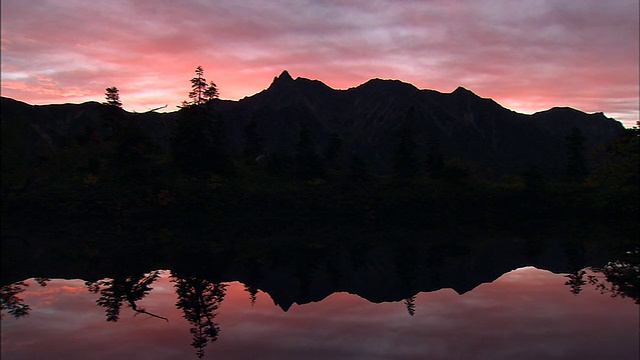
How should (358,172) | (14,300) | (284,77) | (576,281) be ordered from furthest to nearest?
(284,77)
(358,172)
(576,281)
(14,300)

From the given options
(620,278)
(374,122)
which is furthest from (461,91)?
(620,278)

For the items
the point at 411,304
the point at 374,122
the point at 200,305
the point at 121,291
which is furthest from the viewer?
the point at 374,122

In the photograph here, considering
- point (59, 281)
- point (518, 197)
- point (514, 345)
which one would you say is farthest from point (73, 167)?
point (518, 197)

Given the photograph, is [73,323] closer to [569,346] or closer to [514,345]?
[514,345]

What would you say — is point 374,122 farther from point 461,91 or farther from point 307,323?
point 307,323

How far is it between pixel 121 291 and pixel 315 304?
6.38 meters

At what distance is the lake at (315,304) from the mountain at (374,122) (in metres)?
99.7

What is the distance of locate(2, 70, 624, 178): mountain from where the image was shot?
403 feet

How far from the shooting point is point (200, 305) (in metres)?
11.4

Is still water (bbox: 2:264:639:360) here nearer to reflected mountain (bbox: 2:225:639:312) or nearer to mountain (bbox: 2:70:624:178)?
reflected mountain (bbox: 2:225:639:312)

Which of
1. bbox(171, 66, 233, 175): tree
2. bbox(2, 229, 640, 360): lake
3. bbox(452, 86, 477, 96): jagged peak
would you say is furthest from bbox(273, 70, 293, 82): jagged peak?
bbox(2, 229, 640, 360): lake

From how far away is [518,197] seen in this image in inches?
1656

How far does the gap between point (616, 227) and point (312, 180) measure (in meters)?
26.5

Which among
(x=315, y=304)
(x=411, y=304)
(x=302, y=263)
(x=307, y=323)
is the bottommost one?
(x=307, y=323)
